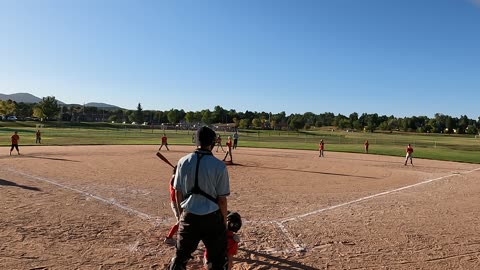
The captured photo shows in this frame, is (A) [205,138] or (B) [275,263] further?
(B) [275,263]

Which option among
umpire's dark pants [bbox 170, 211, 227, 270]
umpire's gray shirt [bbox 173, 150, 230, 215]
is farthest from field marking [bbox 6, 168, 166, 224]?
umpire's gray shirt [bbox 173, 150, 230, 215]

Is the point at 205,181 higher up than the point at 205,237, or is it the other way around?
the point at 205,181

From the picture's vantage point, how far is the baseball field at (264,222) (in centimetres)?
683

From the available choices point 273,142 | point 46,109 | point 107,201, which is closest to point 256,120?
point 46,109

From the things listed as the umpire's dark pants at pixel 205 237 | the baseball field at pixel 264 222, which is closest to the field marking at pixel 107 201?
the baseball field at pixel 264 222

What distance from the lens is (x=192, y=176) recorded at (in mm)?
4297

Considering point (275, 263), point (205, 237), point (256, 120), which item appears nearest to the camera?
point (205, 237)

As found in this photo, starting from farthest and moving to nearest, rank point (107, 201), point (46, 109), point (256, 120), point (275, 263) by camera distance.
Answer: point (256, 120) < point (46, 109) < point (107, 201) < point (275, 263)

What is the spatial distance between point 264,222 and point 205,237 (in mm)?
5310

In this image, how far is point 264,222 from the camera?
9500 millimetres

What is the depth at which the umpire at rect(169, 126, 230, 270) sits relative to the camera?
14.0 ft

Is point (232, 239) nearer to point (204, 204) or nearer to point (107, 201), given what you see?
point (204, 204)

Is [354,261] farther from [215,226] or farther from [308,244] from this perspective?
[215,226]

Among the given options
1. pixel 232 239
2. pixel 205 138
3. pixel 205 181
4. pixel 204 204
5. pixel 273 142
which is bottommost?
pixel 273 142
